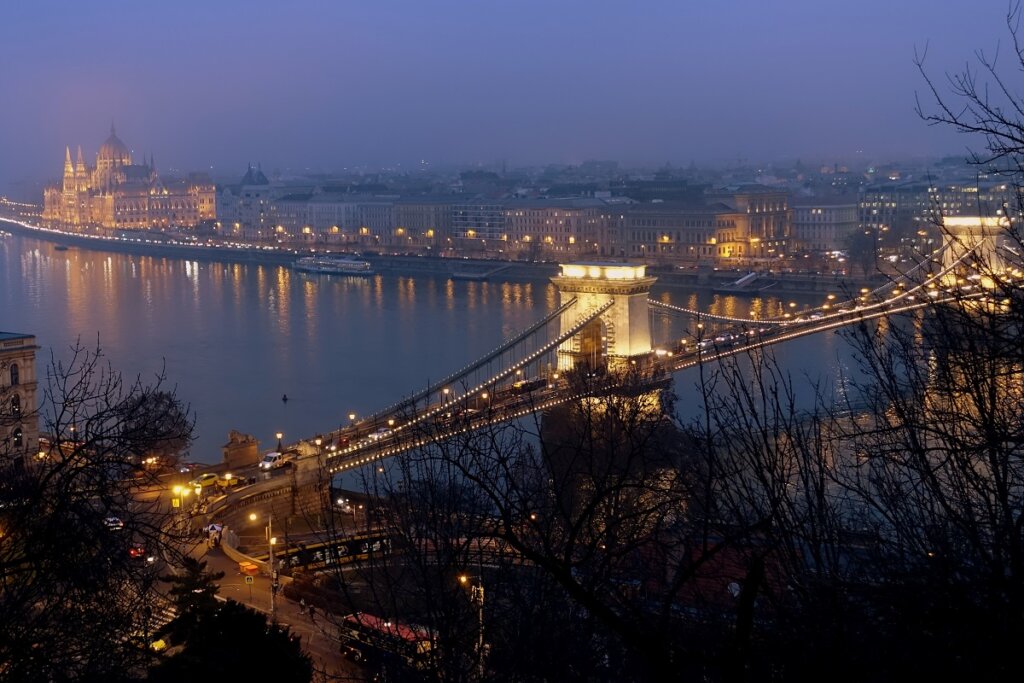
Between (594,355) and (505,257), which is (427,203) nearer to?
(505,257)

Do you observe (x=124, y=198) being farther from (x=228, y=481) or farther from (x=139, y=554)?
(x=139, y=554)

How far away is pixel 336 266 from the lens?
1648 cm

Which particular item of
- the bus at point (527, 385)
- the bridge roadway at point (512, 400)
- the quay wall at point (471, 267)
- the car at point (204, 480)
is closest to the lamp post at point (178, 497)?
the car at point (204, 480)

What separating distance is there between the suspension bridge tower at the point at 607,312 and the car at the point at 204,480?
279 centimetres

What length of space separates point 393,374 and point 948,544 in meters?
Result: 6.81

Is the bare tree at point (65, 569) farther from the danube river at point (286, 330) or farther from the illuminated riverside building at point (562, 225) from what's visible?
the illuminated riverside building at point (562, 225)

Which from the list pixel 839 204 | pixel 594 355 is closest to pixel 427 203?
pixel 839 204

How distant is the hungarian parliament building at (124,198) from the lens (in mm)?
29234

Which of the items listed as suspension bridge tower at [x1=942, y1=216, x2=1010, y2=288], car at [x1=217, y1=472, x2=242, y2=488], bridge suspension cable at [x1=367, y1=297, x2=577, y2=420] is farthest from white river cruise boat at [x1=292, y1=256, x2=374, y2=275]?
car at [x1=217, y1=472, x2=242, y2=488]

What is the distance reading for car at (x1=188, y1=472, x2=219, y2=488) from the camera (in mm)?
4923

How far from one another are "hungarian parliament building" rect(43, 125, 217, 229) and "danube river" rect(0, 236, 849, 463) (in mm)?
12467

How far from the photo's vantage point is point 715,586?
7.21 feet

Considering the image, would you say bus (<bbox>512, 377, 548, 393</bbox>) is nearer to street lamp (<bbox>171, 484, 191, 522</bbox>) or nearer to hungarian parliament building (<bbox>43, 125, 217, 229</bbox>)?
street lamp (<bbox>171, 484, 191, 522</bbox>)

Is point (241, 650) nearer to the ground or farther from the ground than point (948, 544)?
nearer to the ground
